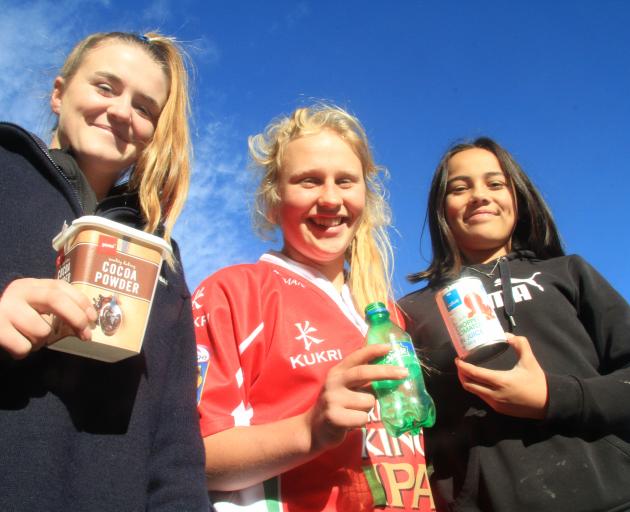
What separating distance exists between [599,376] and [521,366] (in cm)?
50

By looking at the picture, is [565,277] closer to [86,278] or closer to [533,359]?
[533,359]

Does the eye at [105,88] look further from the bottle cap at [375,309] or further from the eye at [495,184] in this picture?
the eye at [495,184]

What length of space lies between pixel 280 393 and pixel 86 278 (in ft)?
4.23

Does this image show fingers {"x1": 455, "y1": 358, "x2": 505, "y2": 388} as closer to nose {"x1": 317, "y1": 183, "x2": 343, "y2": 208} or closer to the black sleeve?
the black sleeve

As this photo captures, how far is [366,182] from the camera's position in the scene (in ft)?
12.9

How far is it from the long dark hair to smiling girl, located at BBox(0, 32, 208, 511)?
192cm

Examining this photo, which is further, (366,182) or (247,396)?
(366,182)

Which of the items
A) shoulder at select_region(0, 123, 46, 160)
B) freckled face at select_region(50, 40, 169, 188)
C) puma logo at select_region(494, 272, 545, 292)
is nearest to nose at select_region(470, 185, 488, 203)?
puma logo at select_region(494, 272, 545, 292)

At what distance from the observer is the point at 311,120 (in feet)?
12.1

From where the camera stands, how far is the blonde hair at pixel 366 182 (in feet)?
11.5

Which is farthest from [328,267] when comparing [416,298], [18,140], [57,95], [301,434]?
[18,140]

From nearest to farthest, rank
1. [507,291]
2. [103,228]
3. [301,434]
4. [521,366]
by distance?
[103,228], [301,434], [521,366], [507,291]

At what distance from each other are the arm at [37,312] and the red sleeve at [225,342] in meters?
1.06

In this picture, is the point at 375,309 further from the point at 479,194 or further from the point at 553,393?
the point at 479,194
